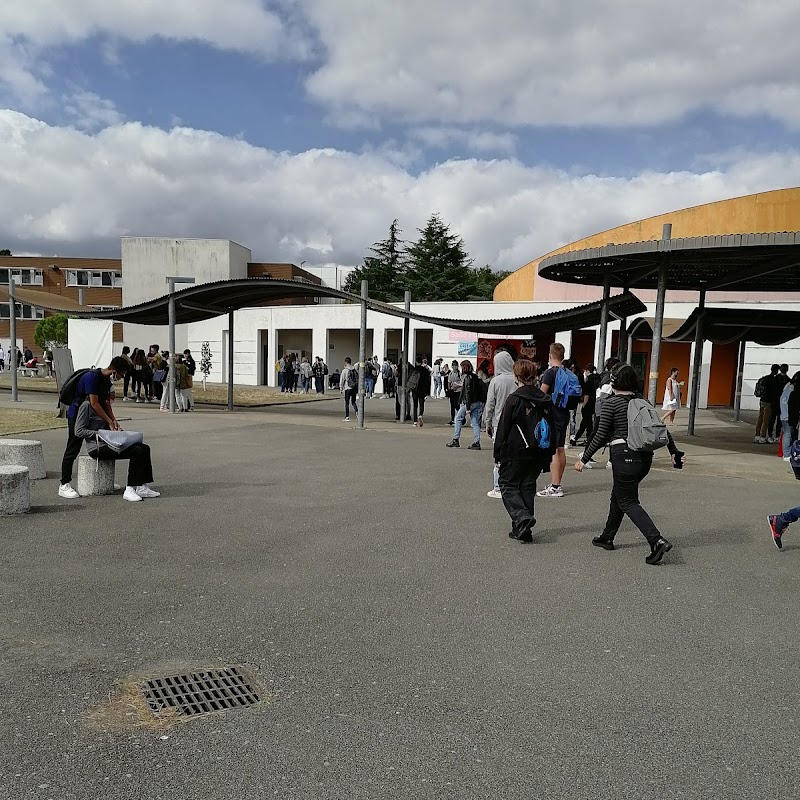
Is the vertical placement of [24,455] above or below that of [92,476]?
above

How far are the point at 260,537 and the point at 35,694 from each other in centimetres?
314

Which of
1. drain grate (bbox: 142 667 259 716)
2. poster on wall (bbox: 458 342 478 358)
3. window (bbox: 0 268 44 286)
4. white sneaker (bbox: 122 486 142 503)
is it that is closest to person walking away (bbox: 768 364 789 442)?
white sneaker (bbox: 122 486 142 503)

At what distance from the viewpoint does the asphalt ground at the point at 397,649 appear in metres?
3.04

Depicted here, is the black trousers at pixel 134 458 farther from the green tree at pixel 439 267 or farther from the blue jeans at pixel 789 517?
the green tree at pixel 439 267

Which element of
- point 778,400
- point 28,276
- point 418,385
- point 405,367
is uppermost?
point 28,276

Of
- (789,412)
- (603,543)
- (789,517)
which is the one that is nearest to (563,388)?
(603,543)

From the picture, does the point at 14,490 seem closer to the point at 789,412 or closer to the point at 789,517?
the point at 789,517

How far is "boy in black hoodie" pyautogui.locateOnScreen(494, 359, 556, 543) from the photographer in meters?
6.68

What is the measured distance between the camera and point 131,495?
8023mm

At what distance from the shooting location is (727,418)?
2348 cm

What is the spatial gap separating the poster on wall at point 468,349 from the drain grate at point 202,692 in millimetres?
28026

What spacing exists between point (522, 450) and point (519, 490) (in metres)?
0.42

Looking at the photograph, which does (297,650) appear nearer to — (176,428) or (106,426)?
(106,426)

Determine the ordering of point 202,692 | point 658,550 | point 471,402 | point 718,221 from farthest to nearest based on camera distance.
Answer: point 718,221
point 471,402
point 658,550
point 202,692
